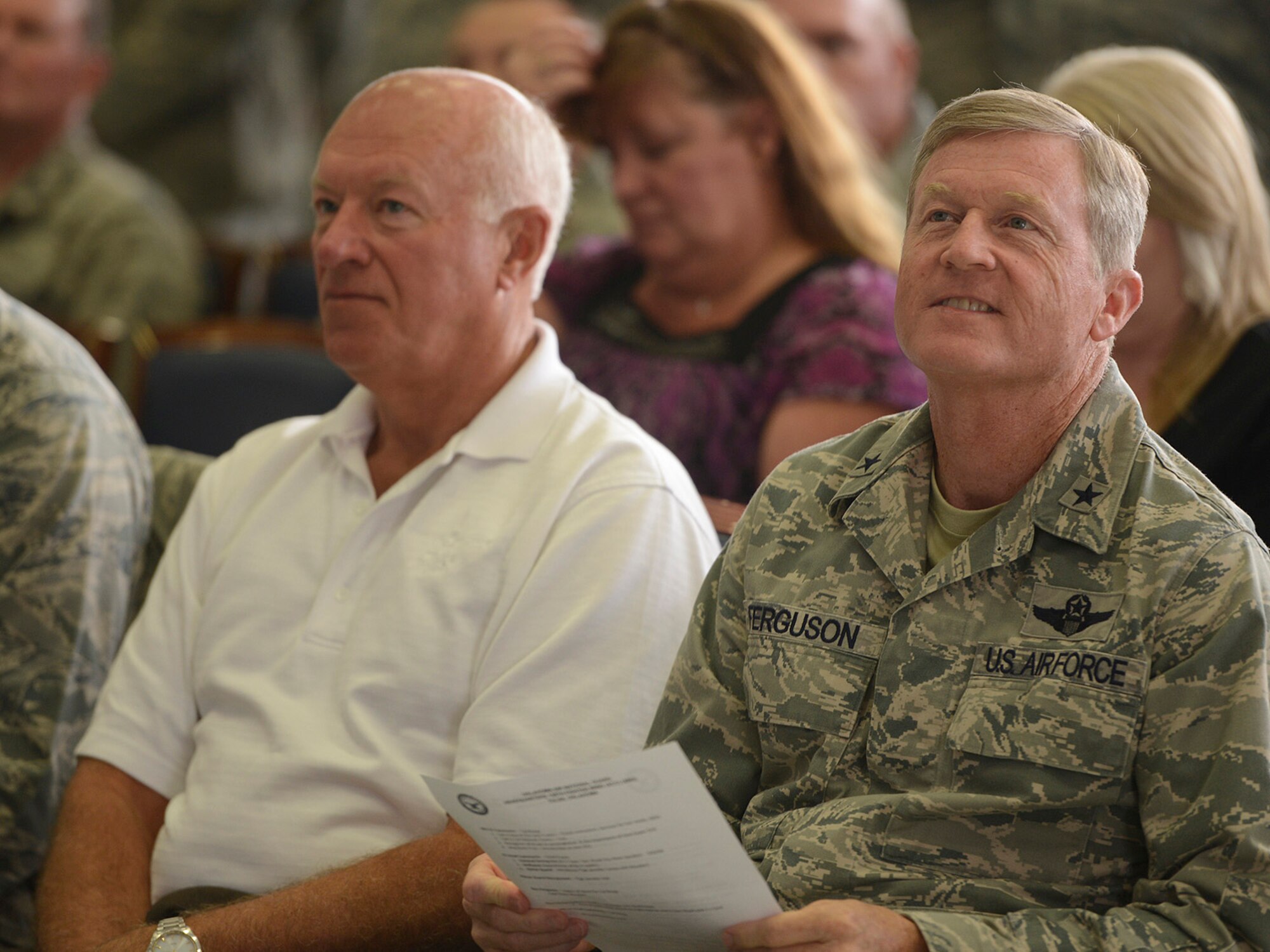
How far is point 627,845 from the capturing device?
1.07 m

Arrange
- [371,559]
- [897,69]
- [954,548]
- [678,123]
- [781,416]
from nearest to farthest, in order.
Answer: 1. [954,548]
2. [371,559]
3. [781,416]
4. [678,123]
5. [897,69]

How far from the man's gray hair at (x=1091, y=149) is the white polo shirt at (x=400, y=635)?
522 millimetres

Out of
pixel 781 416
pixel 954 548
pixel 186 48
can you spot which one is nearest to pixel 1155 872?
pixel 954 548

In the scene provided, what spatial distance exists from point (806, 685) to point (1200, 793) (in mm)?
334

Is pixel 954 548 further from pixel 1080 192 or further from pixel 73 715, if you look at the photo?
pixel 73 715

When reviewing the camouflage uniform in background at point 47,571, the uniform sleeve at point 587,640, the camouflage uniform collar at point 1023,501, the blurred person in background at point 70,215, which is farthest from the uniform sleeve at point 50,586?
the blurred person in background at point 70,215

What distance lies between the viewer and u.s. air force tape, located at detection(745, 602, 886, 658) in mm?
1227

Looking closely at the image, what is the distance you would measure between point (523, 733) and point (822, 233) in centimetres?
134

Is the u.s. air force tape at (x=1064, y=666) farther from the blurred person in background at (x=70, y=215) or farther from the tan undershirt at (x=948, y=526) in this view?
the blurred person in background at (x=70, y=215)

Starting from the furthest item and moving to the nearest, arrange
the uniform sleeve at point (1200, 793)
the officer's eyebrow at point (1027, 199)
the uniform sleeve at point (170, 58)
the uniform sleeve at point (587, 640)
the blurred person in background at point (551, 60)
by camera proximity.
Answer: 1. the uniform sleeve at point (170, 58)
2. the blurred person in background at point (551, 60)
3. the uniform sleeve at point (587, 640)
4. the officer's eyebrow at point (1027, 199)
5. the uniform sleeve at point (1200, 793)

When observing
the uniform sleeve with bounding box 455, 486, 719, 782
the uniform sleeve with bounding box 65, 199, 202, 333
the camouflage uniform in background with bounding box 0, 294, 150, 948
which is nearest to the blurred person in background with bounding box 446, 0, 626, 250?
the uniform sleeve with bounding box 65, 199, 202, 333

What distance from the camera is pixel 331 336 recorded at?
1.67 m

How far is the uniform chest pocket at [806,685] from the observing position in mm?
1221

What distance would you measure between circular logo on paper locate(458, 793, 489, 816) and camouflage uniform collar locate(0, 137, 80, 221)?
322 cm
